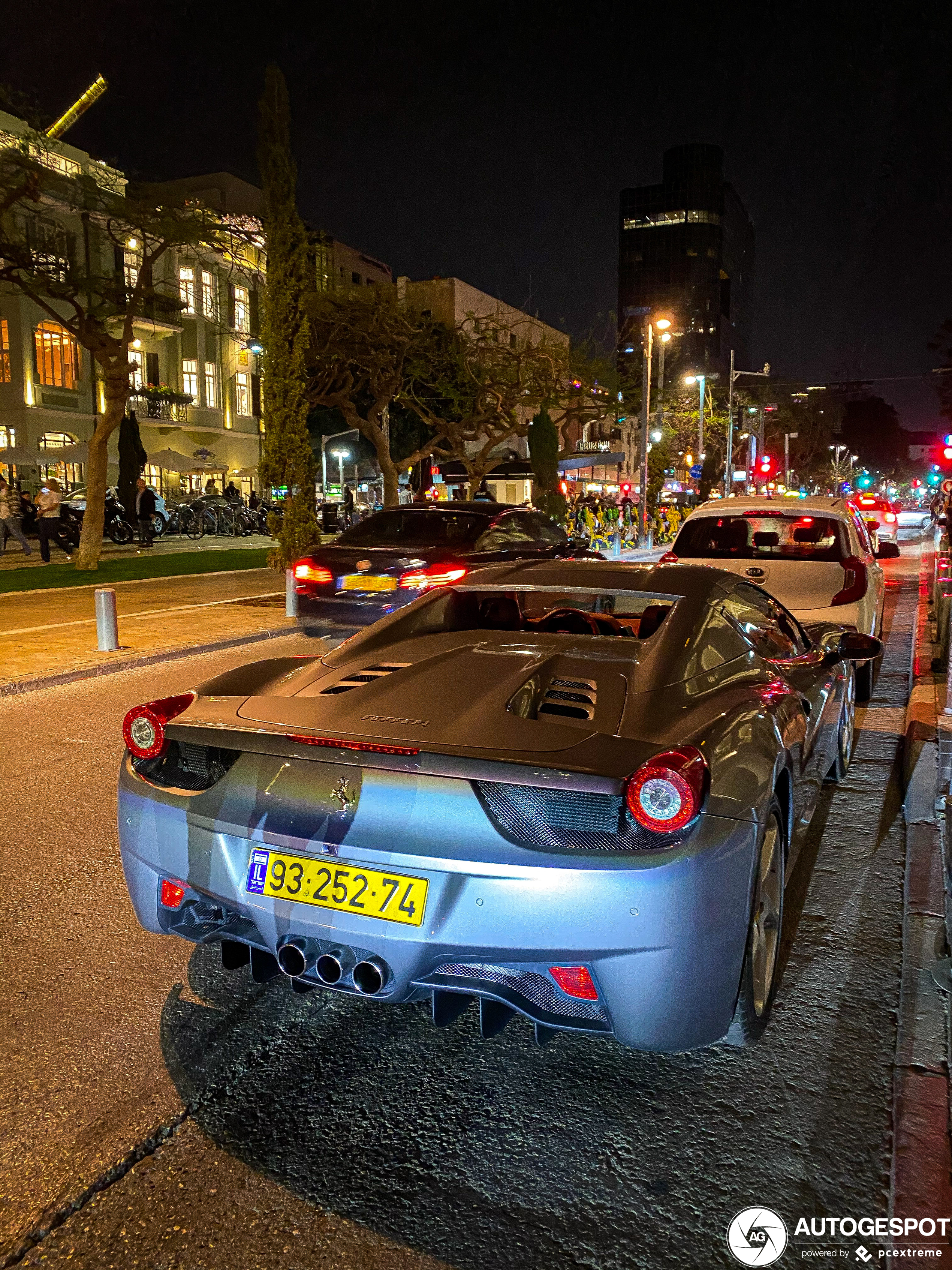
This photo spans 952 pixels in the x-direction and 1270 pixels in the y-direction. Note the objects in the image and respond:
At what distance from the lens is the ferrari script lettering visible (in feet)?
9.43

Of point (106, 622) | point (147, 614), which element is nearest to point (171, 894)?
point (106, 622)

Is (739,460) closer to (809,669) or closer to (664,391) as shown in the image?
(664,391)

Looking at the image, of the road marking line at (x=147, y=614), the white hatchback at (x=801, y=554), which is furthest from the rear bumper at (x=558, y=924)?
the road marking line at (x=147, y=614)

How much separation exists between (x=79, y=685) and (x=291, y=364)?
11362mm

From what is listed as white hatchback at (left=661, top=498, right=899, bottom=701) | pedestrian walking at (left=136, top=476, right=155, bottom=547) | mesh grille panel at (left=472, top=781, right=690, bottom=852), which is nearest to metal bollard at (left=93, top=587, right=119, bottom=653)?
white hatchback at (left=661, top=498, right=899, bottom=701)

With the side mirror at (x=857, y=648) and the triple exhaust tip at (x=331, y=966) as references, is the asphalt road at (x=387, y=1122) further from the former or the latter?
the side mirror at (x=857, y=648)

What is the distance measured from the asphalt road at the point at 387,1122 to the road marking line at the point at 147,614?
9144 millimetres

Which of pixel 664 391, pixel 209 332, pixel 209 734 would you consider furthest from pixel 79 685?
pixel 664 391

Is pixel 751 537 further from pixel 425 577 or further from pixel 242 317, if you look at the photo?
pixel 242 317

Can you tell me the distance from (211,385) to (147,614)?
3943cm

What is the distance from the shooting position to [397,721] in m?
2.92

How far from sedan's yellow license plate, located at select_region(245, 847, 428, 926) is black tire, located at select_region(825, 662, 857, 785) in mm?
3728

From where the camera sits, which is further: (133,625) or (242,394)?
(242,394)

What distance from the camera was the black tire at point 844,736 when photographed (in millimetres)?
5859
